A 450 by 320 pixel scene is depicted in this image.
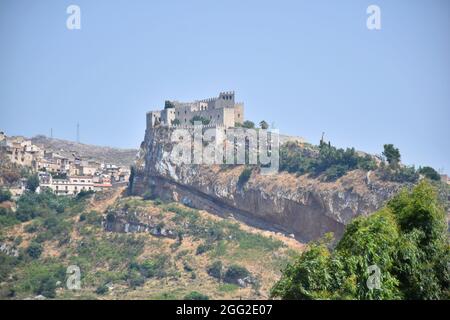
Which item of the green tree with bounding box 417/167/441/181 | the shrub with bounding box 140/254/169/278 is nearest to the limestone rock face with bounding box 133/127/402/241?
the green tree with bounding box 417/167/441/181

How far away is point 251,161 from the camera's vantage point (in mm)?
72250

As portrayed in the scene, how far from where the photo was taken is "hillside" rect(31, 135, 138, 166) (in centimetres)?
12494

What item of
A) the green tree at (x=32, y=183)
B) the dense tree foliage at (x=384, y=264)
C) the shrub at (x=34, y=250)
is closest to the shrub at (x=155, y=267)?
the shrub at (x=34, y=250)

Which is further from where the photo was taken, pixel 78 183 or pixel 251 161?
pixel 78 183

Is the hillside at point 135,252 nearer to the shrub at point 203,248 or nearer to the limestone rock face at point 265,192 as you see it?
the shrub at point 203,248

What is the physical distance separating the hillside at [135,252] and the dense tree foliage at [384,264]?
34830 millimetres

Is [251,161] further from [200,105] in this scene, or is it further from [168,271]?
[168,271]

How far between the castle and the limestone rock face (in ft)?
5.48

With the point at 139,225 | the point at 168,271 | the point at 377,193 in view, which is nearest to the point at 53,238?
the point at 139,225

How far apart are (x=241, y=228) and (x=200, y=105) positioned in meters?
14.1

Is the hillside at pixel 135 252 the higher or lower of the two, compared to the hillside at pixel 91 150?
lower

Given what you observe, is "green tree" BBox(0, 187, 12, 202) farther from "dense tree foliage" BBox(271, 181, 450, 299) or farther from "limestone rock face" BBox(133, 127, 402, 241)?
"dense tree foliage" BBox(271, 181, 450, 299)

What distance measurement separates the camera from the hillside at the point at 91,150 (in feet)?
410

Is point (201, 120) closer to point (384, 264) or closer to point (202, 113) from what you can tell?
point (202, 113)
